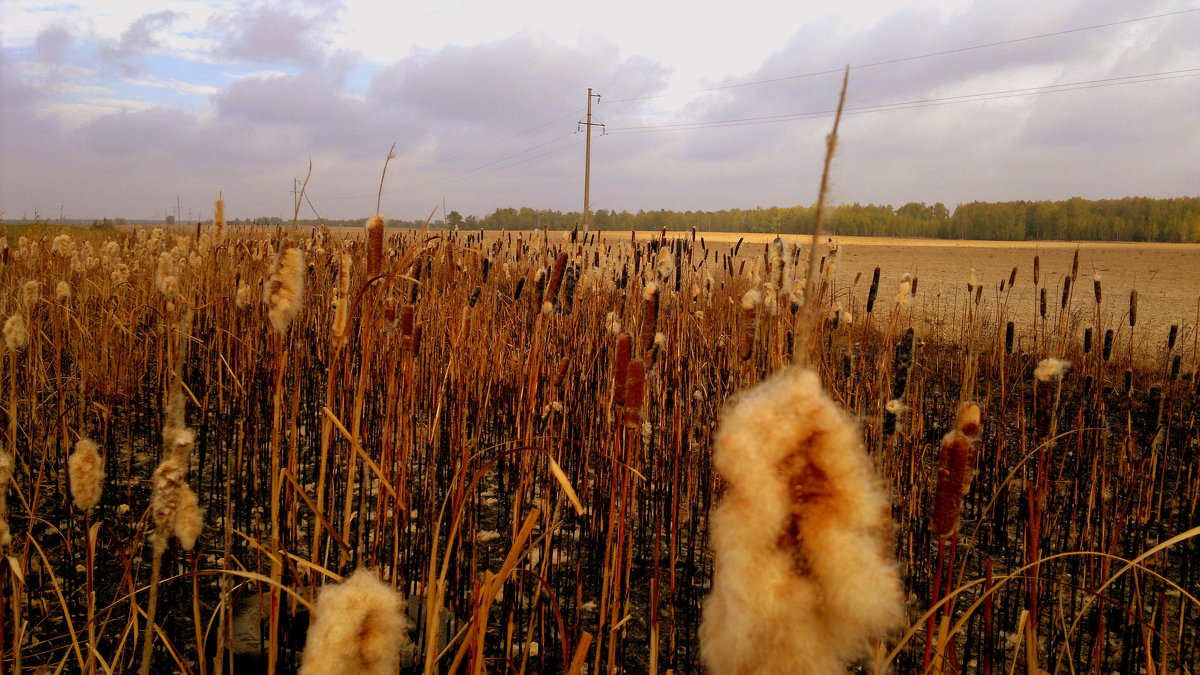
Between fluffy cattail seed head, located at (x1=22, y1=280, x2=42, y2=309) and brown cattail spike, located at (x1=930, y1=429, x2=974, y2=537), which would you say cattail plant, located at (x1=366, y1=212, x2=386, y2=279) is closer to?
brown cattail spike, located at (x1=930, y1=429, x2=974, y2=537)

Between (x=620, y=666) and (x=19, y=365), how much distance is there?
11.5 ft

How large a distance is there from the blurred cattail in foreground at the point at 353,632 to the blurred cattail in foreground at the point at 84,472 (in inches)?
30.7

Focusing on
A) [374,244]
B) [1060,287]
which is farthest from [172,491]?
[1060,287]

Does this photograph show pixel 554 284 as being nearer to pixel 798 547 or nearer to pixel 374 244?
pixel 374 244

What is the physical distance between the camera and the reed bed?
1101 mm

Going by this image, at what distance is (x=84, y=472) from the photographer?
3.81 feet

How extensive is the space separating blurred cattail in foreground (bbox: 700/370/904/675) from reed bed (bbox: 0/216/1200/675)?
3 cm

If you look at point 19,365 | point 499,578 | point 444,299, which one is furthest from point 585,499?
point 19,365

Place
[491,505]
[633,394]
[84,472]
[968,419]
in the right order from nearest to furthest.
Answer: [968,419], [84,472], [633,394], [491,505]

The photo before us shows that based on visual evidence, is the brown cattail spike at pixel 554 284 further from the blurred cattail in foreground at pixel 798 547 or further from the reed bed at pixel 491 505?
the blurred cattail in foreground at pixel 798 547

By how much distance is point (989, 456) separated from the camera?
315 centimetres

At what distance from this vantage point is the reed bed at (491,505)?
3.61 ft

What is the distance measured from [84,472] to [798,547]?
1228mm

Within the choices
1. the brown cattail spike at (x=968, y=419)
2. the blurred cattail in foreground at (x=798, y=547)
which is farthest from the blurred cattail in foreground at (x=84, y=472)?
the brown cattail spike at (x=968, y=419)
